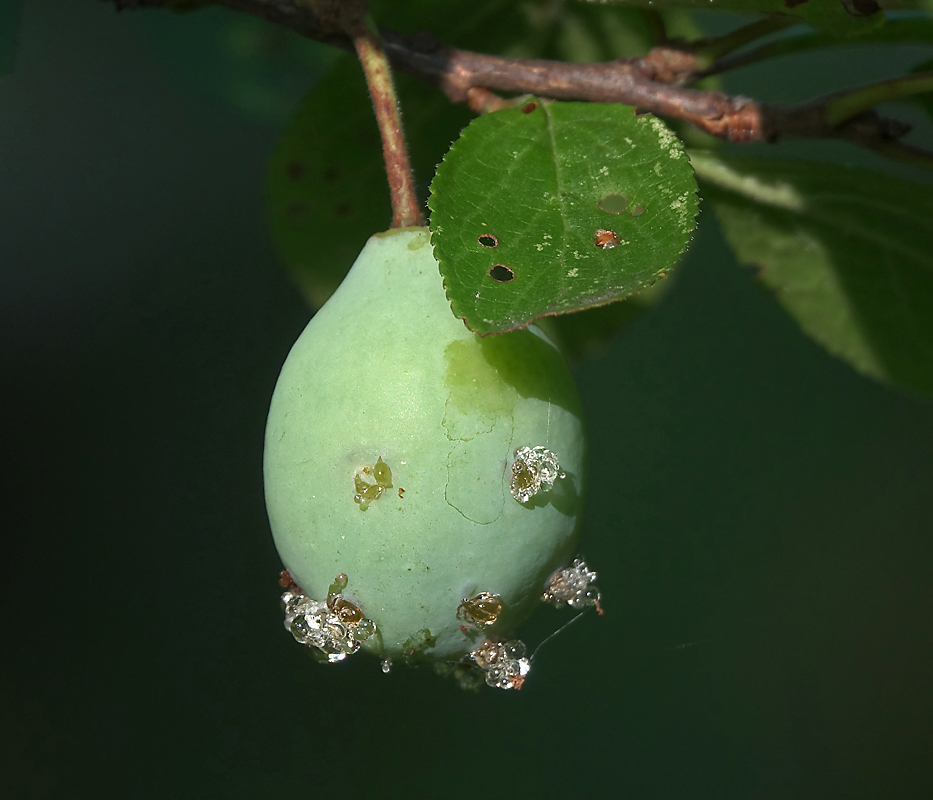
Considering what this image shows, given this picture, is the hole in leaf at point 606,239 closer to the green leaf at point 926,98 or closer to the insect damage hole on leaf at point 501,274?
the insect damage hole on leaf at point 501,274

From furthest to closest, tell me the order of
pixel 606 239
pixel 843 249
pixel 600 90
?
pixel 843 249 → pixel 600 90 → pixel 606 239

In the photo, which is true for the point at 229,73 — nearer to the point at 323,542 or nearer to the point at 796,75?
the point at 323,542

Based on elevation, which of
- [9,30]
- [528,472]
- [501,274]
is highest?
[9,30]

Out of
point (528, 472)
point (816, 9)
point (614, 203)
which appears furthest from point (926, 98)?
point (528, 472)

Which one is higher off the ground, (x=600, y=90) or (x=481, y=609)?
(x=600, y=90)

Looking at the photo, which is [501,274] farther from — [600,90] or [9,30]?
[9,30]

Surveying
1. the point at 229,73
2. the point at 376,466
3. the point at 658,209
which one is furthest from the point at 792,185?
the point at 229,73
